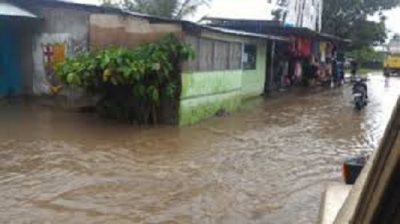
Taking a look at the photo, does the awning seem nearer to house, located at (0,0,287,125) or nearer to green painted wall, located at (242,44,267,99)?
house, located at (0,0,287,125)

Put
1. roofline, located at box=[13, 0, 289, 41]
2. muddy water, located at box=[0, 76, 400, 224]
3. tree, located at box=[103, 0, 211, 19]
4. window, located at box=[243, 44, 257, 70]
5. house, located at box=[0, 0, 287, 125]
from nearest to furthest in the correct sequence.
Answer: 1. muddy water, located at box=[0, 76, 400, 224]
2. roofline, located at box=[13, 0, 289, 41]
3. house, located at box=[0, 0, 287, 125]
4. window, located at box=[243, 44, 257, 70]
5. tree, located at box=[103, 0, 211, 19]

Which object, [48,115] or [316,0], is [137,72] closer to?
[48,115]

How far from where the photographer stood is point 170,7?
2217cm

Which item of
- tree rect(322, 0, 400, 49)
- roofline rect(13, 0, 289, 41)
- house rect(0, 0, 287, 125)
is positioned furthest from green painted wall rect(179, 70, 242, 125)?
tree rect(322, 0, 400, 49)

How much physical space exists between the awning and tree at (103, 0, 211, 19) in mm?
8230

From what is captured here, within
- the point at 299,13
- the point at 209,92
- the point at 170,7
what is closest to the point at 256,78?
the point at 170,7

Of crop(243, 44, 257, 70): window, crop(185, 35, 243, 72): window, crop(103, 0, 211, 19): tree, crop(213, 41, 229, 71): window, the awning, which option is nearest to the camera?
crop(185, 35, 243, 72): window

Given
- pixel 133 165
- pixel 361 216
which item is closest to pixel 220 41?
pixel 133 165

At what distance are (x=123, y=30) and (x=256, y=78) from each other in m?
8.69

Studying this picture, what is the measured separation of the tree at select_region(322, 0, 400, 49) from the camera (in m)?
40.0

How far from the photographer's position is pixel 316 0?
3428cm

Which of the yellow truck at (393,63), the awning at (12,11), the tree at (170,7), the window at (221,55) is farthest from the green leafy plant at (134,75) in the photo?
the yellow truck at (393,63)

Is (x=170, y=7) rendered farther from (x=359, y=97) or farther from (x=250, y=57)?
(x=359, y=97)

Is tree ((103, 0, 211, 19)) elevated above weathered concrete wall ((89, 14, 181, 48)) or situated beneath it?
elevated above
